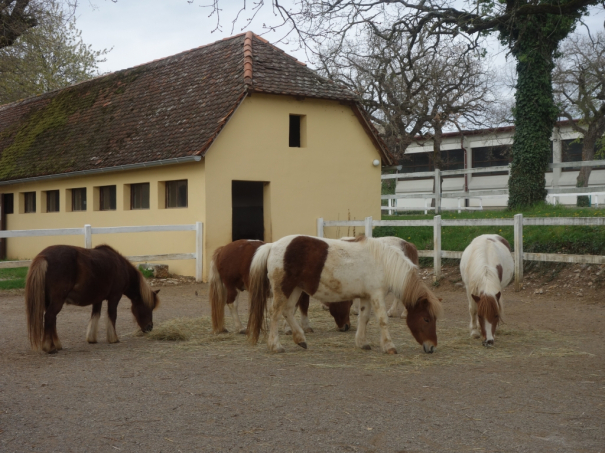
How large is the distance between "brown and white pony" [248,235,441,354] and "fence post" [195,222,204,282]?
27.0ft

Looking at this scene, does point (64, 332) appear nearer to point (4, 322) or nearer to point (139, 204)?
point (4, 322)

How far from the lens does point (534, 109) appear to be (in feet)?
58.0

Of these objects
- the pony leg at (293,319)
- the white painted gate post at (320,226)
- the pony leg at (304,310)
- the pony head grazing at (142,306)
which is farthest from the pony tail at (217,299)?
the white painted gate post at (320,226)

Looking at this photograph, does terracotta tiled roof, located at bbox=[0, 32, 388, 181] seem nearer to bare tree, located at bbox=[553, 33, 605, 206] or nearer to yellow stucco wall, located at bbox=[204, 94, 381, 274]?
yellow stucco wall, located at bbox=[204, 94, 381, 274]

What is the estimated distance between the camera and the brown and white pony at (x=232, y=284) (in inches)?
329

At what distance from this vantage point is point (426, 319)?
7035 mm

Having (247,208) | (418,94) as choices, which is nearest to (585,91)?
(418,94)

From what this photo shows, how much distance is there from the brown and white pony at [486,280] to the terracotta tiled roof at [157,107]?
8384 millimetres

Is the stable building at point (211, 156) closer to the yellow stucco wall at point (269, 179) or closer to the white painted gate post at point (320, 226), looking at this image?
the yellow stucco wall at point (269, 179)

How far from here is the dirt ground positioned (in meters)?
Result: 4.07

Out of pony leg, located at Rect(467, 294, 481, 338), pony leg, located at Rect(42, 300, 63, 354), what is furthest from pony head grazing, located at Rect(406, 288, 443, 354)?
pony leg, located at Rect(42, 300, 63, 354)

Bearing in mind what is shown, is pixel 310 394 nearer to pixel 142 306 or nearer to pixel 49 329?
pixel 49 329

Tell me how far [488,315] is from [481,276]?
56 cm

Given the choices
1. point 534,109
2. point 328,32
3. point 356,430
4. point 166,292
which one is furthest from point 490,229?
point 356,430
